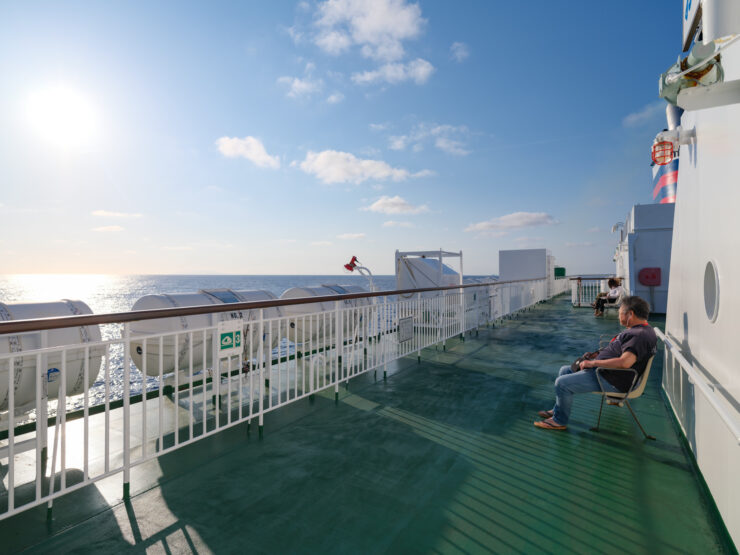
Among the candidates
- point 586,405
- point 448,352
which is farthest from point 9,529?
point 448,352

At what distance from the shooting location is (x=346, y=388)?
4.76 meters

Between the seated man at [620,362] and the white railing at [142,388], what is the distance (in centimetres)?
207

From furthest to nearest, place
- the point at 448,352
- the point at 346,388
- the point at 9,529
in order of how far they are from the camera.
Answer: the point at 448,352
the point at 346,388
the point at 9,529

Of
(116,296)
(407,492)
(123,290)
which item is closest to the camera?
(407,492)

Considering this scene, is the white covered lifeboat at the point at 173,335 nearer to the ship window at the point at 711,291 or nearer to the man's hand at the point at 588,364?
the man's hand at the point at 588,364

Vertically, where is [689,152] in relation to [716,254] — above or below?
above

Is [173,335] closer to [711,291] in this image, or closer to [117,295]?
[711,291]

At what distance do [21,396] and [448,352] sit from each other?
18.6ft

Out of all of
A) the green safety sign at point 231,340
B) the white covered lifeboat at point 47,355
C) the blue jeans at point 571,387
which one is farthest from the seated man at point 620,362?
the white covered lifeboat at point 47,355

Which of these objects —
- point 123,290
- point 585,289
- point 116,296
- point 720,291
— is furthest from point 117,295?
point 720,291

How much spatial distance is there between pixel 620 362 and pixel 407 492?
2079 millimetres

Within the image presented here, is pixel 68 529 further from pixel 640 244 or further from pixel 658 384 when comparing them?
pixel 640 244

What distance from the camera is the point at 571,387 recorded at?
343 cm

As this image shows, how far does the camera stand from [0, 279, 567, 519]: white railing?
7.56ft
